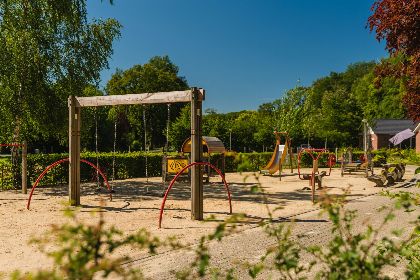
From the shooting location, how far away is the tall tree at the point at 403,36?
7355 mm

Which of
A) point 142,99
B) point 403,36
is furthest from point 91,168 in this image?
point 403,36

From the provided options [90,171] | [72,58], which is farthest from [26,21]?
[90,171]

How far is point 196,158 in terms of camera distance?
9.17 meters

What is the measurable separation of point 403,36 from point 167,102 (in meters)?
5.07

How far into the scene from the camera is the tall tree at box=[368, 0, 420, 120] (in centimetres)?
736

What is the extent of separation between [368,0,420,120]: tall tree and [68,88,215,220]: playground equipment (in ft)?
12.6

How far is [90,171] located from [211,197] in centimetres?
735

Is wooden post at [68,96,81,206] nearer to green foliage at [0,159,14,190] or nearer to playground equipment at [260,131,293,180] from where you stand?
green foliage at [0,159,14,190]

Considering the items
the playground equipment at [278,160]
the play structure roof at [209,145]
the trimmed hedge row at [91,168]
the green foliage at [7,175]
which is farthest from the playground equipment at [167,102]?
the playground equipment at [278,160]

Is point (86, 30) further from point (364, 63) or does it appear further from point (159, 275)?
point (364, 63)

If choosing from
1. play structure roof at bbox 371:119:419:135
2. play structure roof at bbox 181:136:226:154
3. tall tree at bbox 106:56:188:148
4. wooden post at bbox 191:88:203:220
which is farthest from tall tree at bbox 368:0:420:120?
play structure roof at bbox 371:119:419:135

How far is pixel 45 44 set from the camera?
15727 mm

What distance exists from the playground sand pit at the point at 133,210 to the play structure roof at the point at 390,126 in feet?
124

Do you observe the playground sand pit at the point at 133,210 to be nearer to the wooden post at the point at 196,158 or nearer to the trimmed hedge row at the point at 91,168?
the wooden post at the point at 196,158
